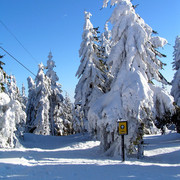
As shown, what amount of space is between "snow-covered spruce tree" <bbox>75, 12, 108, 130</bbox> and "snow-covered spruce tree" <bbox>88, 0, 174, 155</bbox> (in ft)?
18.7

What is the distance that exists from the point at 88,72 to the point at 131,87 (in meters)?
8.44

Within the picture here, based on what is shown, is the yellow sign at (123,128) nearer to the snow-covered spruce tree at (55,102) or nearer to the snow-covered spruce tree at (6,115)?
the snow-covered spruce tree at (6,115)

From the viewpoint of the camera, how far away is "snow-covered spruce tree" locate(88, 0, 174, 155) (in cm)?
1152

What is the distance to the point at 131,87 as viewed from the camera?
11461 mm

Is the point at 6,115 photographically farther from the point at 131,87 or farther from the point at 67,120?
the point at 67,120

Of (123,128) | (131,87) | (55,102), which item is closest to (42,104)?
(55,102)

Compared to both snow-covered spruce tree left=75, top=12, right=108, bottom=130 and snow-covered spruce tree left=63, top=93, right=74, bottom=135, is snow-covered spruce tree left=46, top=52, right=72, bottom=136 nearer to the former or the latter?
snow-covered spruce tree left=63, top=93, right=74, bottom=135

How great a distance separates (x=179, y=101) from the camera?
70.9 ft

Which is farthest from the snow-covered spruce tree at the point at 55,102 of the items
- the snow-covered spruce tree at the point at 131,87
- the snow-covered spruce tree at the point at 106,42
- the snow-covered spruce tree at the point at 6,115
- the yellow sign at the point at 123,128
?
the yellow sign at the point at 123,128

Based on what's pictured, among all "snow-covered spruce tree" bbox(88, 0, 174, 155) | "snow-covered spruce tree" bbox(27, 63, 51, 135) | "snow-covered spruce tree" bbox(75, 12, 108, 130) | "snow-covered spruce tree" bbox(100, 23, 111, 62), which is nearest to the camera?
"snow-covered spruce tree" bbox(88, 0, 174, 155)

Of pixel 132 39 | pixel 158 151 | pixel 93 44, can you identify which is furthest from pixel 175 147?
pixel 93 44

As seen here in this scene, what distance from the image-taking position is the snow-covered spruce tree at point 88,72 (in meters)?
19.2

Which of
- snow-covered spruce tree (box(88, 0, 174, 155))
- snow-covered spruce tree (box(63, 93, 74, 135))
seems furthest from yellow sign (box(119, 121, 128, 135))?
snow-covered spruce tree (box(63, 93, 74, 135))

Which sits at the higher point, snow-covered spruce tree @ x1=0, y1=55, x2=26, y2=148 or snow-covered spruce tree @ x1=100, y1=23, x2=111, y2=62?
snow-covered spruce tree @ x1=100, y1=23, x2=111, y2=62
